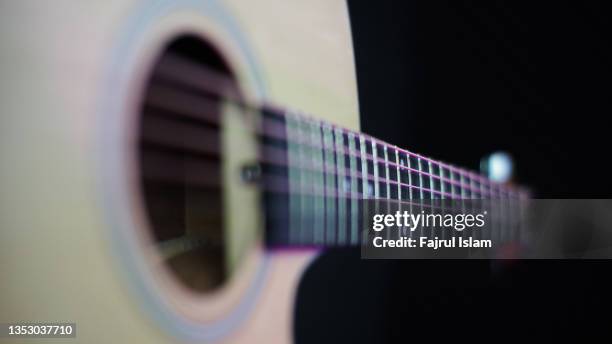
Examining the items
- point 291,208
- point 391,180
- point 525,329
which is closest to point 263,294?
point 291,208

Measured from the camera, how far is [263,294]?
16.8 inches

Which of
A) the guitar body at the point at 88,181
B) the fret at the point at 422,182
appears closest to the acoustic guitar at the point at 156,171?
the guitar body at the point at 88,181

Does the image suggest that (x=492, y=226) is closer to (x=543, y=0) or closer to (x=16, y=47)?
(x=543, y=0)

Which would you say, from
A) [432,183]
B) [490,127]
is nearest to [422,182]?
[432,183]

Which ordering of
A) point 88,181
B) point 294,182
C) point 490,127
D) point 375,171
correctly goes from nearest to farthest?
point 88,181, point 294,182, point 375,171, point 490,127

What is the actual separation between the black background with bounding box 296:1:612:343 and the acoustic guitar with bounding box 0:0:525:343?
0.73 ft

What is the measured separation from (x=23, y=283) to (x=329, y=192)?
0.79 feet

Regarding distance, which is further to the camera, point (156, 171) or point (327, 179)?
point (327, 179)

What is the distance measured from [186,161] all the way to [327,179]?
0.46ft

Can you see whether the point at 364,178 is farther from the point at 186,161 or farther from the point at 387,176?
the point at 186,161

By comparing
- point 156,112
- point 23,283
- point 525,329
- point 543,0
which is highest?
point 543,0

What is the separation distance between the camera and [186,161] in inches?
14.4

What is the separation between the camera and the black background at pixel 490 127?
2.31ft

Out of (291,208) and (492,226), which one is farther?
(492,226)
